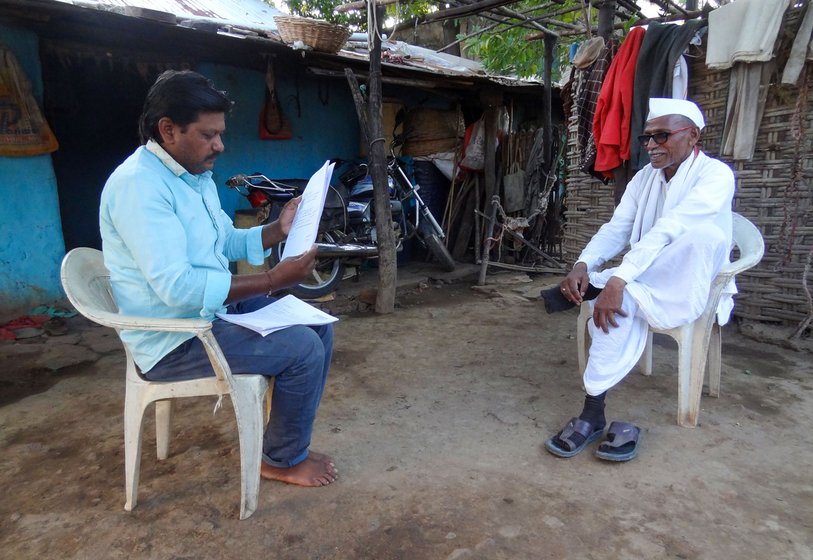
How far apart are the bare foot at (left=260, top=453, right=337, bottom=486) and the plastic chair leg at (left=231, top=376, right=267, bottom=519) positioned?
194 millimetres

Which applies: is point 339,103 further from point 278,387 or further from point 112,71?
point 278,387

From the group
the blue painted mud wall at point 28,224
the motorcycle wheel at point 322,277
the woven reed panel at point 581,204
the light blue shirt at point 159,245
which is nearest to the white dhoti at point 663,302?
the light blue shirt at point 159,245

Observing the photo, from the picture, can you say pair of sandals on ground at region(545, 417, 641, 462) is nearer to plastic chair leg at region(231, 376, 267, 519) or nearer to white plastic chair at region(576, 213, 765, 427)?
white plastic chair at region(576, 213, 765, 427)

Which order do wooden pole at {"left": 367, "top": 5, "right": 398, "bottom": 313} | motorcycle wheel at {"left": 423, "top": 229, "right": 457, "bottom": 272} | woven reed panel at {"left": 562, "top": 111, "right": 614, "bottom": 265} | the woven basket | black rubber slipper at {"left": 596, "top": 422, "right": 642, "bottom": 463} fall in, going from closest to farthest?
black rubber slipper at {"left": 596, "top": 422, "right": 642, "bottom": 463}
the woven basket
wooden pole at {"left": 367, "top": 5, "right": 398, "bottom": 313}
woven reed panel at {"left": 562, "top": 111, "right": 614, "bottom": 265}
motorcycle wheel at {"left": 423, "top": 229, "right": 457, "bottom": 272}

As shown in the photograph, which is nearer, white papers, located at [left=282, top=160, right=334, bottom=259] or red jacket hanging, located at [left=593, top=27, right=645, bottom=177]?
white papers, located at [left=282, top=160, right=334, bottom=259]

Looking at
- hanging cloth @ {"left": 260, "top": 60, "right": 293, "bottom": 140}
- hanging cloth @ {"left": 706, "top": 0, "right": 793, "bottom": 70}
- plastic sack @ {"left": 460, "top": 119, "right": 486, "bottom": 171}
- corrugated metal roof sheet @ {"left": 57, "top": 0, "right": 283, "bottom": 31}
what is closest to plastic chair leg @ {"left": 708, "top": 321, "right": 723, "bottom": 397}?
hanging cloth @ {"left": 706, "top": 0, "right": 793, "bottom": 70}

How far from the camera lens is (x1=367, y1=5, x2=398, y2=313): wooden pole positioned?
15.0ft

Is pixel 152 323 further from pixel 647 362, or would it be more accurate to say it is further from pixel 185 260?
pixel 647 362

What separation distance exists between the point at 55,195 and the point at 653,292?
4.46 metres

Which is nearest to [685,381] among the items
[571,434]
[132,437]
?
[571,434]

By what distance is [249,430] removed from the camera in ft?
6.06

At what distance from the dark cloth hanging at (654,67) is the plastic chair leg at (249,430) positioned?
3.16m

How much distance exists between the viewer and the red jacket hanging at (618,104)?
3855mm

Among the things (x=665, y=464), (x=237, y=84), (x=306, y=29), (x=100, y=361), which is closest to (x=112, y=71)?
(x=237, y=84)
